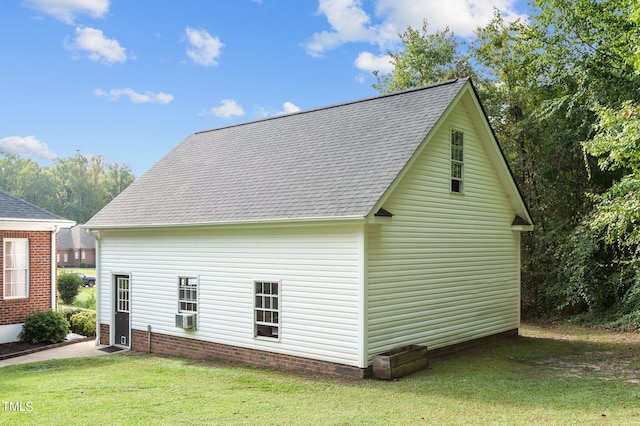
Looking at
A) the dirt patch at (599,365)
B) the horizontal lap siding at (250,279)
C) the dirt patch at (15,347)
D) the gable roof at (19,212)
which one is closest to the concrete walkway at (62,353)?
the dirt patch at (15,347)

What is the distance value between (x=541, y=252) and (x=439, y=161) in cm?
1008

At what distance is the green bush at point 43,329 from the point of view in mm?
16500

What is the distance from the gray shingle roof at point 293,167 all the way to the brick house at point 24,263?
2.66 metres

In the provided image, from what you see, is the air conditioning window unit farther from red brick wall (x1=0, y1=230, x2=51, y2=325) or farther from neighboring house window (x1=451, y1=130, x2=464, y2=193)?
neighboring house window (x1=451, y1=130, x2=464, y2=193)

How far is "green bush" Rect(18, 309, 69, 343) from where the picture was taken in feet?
54.1

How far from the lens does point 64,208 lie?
258ft

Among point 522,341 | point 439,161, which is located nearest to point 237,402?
point 439,161

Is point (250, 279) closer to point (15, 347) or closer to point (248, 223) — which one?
point (248, 223)

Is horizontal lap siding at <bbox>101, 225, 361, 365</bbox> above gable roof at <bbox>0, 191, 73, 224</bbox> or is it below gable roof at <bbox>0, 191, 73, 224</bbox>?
below

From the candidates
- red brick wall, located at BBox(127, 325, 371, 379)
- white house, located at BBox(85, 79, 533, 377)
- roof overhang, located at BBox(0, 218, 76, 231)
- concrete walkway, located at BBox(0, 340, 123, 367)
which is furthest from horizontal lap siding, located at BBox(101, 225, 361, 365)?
roof overhang, located at BBox(0, 218, 76, 231)

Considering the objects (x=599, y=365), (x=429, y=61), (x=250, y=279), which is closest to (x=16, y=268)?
(x=250, y=279)

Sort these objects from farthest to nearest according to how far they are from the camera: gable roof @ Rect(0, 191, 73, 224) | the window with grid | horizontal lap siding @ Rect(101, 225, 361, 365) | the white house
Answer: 1. gable roof @ Rect(0, 191, 73, 224)
2. the window with grid
3. the white house
4. horizontal lap siding @ Rect(101, 225, 361, 365)

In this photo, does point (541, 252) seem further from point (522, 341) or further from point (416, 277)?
point (416, 277)

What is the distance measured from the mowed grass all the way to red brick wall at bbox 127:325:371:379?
32 centimetres
